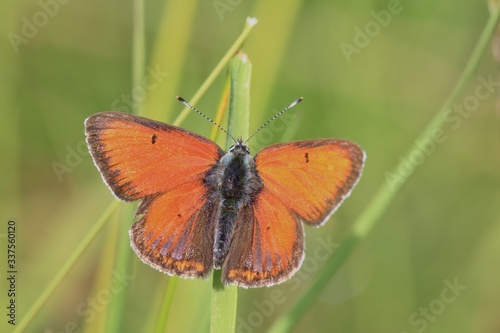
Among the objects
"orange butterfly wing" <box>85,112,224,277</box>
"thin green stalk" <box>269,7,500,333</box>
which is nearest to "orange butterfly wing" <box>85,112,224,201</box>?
"orange butterfly wing" <box>85,112,224,277</box>

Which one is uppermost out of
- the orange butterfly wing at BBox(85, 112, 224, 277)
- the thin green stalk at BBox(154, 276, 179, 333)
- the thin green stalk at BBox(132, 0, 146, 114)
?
the thin green stalk at BBox(132, 0, 146, 114)

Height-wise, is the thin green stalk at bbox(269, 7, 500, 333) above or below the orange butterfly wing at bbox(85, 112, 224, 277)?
above

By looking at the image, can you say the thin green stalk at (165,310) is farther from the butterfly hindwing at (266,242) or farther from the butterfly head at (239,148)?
the butterfly head at (239,148)

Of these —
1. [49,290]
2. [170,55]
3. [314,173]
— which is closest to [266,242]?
[314,173]

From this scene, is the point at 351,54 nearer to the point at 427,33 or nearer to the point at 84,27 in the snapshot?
the point at 427,33

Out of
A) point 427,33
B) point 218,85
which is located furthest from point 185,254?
point 427,33

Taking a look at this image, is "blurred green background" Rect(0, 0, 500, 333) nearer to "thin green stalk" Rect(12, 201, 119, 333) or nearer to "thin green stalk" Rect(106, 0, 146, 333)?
"thin green stalk" Rect(106, 0, 146, 333)

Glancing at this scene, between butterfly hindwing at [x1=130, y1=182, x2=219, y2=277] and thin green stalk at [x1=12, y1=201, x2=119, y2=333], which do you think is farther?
butterfly hindwing at [x1=130, y1=182, x2=219, y2=277]
